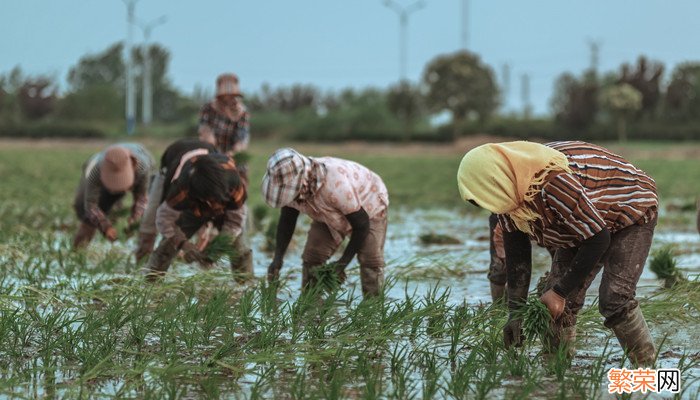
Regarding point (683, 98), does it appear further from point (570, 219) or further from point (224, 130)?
point (570, 219)

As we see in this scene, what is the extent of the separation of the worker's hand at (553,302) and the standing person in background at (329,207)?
1784 millimetres

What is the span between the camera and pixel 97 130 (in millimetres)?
54375

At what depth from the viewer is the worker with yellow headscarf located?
441 cm

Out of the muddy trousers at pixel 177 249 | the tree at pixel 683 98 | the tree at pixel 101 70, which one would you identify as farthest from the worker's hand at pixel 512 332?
the tree at pixel 101 70

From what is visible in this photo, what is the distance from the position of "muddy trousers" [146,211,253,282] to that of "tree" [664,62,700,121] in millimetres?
48758

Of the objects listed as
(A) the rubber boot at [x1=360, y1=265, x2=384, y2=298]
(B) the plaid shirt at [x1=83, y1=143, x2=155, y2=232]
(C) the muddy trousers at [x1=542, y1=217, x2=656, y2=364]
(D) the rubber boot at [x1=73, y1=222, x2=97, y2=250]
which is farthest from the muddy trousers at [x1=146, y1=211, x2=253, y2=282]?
(C) the muddy trousers at [x1=542, y1=217, x2=656, y2=364]

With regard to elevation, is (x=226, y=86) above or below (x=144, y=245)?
above

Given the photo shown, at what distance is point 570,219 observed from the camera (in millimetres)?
4398

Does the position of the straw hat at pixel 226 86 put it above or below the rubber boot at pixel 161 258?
above

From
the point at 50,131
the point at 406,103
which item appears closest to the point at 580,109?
the point at 406,103

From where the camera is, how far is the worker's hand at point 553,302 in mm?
4629

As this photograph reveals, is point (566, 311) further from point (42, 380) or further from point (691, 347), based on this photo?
point (42, 380)

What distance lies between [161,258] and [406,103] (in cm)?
4536

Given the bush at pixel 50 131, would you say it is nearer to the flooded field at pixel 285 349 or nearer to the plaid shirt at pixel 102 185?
the plaid shirt at pixel 102 185
